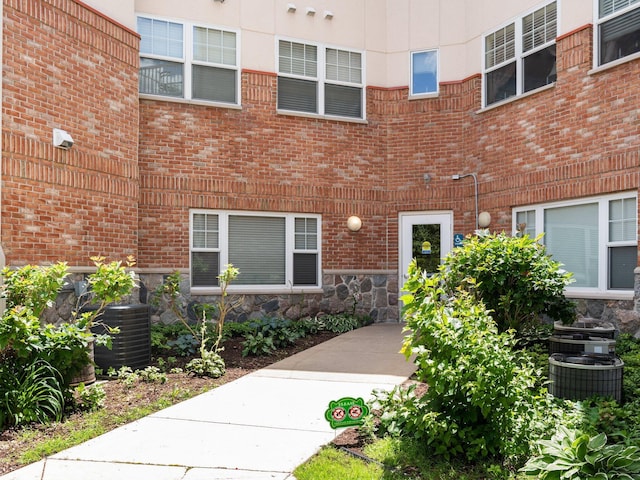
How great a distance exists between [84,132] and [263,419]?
5739mm

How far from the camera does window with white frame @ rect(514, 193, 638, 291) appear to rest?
8.78 metres

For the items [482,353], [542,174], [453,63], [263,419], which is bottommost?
[263,419]

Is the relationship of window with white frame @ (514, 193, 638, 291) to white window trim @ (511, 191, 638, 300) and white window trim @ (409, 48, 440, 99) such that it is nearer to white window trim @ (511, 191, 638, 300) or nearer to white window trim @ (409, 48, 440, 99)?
white window trim @ (511, 191, 638, 300)

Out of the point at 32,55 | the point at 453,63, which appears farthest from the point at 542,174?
the point at 32,55

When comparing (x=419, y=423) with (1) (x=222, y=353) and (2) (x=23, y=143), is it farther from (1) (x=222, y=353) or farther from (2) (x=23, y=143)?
(2) (x=23, y=143)

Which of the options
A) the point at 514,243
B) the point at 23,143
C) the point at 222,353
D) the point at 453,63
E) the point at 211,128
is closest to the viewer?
the point at 514,243

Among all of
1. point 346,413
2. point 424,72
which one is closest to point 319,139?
point 424,72

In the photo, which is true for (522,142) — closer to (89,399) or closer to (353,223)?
(353,223)

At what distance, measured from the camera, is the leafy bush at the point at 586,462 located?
3383 mm

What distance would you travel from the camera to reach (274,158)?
11.5m

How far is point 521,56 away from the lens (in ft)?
35.0

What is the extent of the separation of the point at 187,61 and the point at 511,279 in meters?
7.26

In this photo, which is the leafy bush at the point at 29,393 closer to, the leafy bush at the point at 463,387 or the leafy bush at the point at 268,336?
the leafy bush at the point at 463,387

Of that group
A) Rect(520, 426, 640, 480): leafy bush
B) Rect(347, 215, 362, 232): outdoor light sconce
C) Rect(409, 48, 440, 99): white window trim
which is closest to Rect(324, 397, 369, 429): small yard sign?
Rect(520, 426, 640, 480): leafy bush
